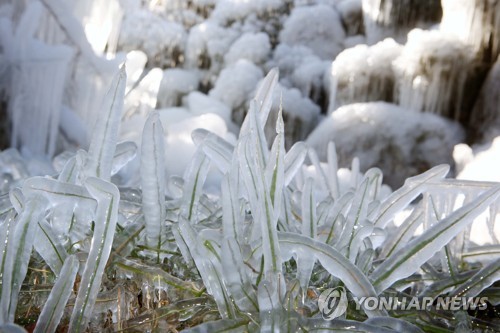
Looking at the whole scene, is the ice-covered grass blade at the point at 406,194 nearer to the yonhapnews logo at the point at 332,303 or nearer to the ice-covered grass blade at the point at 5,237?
the yonhapnews logo at the point at 332,303

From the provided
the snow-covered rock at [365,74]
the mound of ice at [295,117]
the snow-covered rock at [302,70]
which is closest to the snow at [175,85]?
the snow-covered rock at [302,70]

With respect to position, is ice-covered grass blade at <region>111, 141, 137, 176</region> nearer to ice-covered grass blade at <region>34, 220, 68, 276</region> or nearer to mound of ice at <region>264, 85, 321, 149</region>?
ice-covered grass blade at <region>34, 220, 68, 276</region>

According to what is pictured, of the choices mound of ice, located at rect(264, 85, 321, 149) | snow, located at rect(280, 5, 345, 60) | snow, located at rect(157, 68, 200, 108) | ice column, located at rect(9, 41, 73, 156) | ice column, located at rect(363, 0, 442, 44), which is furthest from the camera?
snow, located at rect(280, 5, 345, 60)

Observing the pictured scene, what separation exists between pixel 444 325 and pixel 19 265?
263mm

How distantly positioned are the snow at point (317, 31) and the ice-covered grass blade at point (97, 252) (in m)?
5.50

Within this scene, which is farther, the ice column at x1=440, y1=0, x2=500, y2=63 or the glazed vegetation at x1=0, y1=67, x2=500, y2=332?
the ice column at x1=440, y1=0, x2=500, y2=63

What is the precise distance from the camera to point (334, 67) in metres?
5.10

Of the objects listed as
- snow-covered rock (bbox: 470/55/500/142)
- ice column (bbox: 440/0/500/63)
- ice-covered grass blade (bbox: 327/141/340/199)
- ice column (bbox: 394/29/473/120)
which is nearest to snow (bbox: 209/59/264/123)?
ice column (bbox: 394/29/473/120)

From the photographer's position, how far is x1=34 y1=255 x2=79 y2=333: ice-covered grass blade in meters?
0.33

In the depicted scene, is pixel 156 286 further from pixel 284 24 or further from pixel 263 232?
pixel 284 24

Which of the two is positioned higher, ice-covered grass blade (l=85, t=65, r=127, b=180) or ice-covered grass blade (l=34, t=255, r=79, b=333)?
ice-covered grass blade (l=85, t=65, r=127, b=180)

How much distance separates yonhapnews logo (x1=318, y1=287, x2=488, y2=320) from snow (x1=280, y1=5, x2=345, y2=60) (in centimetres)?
543

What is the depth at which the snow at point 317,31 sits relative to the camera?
570 cm

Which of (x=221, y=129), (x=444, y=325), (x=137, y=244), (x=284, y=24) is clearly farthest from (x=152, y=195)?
(x=284, y=24)
